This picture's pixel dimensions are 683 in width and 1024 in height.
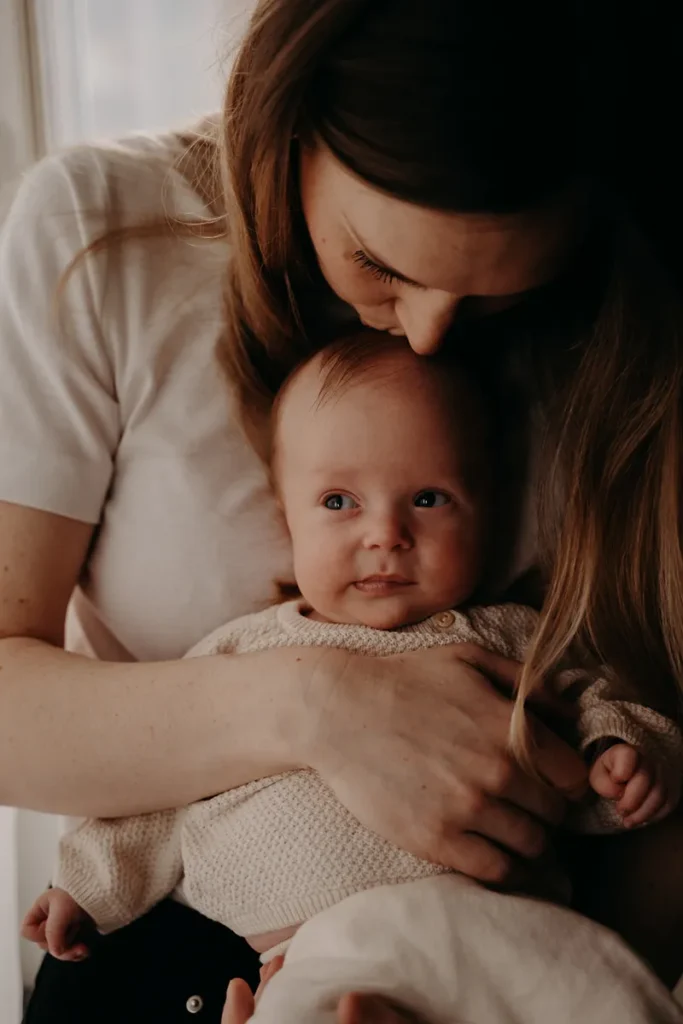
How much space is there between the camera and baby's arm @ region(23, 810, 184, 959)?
95 centimetres

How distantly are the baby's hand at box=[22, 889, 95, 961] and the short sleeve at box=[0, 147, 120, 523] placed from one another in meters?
0.35

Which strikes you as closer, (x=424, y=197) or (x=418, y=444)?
(x=424, y=197)

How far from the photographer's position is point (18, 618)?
958 mm

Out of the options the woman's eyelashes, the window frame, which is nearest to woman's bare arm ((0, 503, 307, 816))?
the woman's eyelashes

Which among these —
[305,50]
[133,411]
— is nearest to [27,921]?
[133,411]

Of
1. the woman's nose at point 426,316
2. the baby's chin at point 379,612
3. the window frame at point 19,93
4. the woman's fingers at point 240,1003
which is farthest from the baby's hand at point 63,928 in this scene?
the window frame at point 19,93

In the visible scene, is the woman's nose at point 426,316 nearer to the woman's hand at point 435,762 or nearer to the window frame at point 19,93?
the woman's hand at point 435,762

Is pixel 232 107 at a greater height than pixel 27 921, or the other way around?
pixel 232 107

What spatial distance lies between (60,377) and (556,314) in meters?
0.45

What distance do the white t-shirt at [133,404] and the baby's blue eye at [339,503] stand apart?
0.07m

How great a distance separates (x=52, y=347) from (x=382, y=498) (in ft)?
1.05

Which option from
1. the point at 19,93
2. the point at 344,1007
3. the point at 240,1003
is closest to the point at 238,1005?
the point at 240,1003

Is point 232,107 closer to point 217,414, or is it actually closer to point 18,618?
point 217,414

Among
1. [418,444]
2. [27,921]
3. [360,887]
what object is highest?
[418,444]
